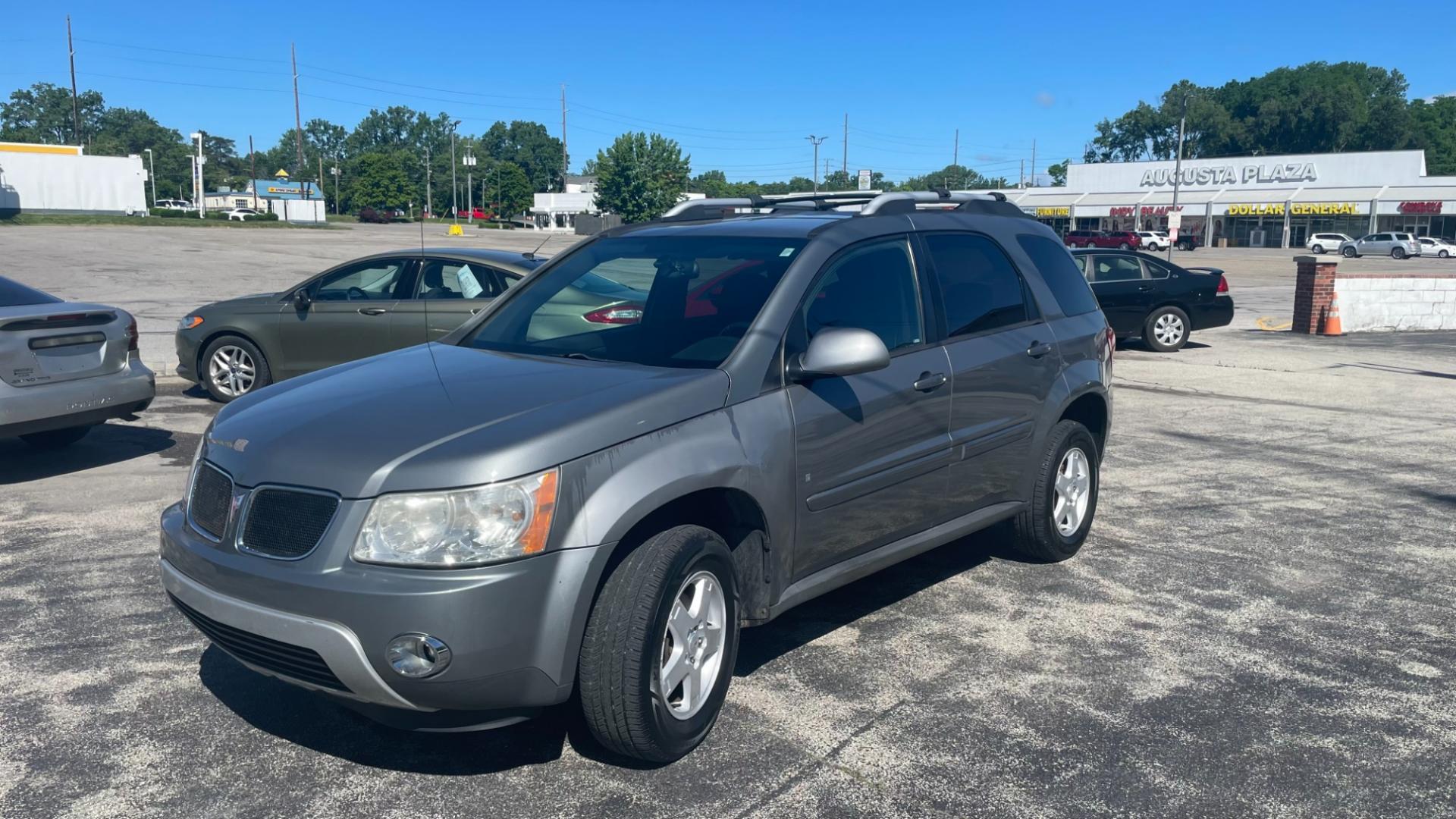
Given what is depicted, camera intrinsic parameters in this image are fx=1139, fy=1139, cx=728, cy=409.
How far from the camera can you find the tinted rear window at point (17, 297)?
7.45m

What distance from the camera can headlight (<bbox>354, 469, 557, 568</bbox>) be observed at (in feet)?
10.5

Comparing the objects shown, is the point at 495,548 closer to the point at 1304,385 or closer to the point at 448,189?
the point at 1304,385

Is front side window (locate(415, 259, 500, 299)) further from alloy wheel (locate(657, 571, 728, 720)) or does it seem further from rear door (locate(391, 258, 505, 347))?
alloy wheel (locate(657, 571, 728, 720))

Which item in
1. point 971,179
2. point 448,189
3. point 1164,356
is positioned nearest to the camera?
point 1164,356

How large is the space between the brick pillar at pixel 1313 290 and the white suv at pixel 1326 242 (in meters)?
48.1

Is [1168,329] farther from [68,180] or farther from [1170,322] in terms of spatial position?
[68,180]

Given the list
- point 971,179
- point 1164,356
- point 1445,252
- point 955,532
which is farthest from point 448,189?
point 955,532

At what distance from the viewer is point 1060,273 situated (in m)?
6.06

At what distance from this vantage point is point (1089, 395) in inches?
240

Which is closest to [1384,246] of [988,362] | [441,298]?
[441,298]

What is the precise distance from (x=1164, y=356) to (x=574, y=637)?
15.0 m

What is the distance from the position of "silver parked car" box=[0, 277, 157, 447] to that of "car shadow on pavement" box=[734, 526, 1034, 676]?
5.07 metres

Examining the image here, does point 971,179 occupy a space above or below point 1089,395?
above

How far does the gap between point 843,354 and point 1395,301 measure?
69.9 ft
